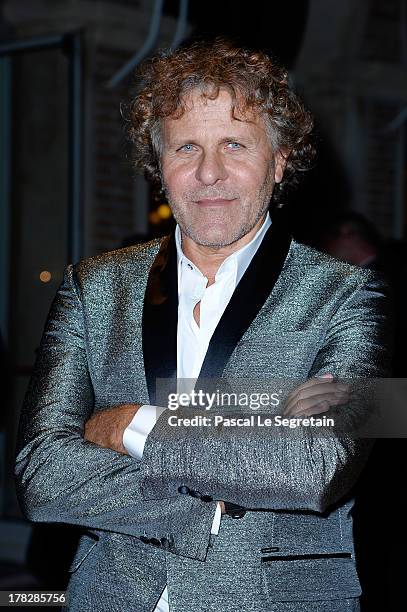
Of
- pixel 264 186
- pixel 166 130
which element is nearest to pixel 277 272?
pixel 264 186

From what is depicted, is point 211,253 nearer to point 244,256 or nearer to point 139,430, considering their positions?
point 244,256

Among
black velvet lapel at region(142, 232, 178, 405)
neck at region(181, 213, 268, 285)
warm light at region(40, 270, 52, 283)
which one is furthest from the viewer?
warm light at region(40, 270, 52, 283)

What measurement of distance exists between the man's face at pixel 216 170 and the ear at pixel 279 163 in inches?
2.6

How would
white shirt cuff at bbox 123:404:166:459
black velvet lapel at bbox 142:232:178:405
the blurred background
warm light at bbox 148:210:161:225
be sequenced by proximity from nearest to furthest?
white shirt cuff at bbox 123:404:166:459, black velvet lapel at bbox 142:232:178:405, the blurred background, warm light at bbox 148:210:161:225

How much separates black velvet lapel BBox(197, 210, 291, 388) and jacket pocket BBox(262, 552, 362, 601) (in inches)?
13.7

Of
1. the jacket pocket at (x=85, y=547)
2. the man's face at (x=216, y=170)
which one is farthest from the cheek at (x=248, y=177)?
the jacket pocket at (x=85, y=547)

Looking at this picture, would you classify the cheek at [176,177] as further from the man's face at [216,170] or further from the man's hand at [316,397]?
the man's hand at [316,397]

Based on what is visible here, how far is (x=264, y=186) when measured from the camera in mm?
1878

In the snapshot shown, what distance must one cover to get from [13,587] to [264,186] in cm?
353

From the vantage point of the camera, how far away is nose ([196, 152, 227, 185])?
181 cm

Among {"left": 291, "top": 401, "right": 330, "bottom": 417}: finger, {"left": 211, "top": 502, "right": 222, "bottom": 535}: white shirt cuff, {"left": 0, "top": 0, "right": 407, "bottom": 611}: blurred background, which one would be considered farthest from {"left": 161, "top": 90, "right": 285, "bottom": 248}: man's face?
{"left": 0, "top": 0, "right": 407, "bottom": 611}: blurred background

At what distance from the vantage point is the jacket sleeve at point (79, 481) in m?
1.62

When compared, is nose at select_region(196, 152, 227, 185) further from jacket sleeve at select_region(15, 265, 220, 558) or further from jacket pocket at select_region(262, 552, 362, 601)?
jacket pocket at select_region(262, 552, 362, 601)

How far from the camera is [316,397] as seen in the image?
168 centimetres
